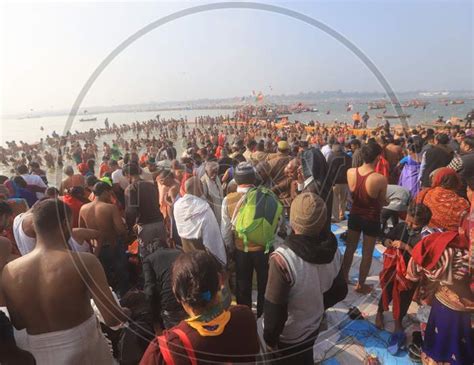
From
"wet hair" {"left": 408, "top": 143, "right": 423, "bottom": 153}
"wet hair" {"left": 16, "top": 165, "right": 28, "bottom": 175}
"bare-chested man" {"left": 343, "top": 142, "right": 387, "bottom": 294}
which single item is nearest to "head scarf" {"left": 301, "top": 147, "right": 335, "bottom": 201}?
"bare-chested man" {"left": 343, "top": 142, "right": 387, "bottom": 294}

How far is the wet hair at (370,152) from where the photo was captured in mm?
3773

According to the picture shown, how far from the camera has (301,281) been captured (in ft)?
6.63

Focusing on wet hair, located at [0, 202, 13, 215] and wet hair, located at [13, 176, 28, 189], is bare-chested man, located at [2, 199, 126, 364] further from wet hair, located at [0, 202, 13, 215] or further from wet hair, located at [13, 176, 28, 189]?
wet hair, located at [13, 176, 28, 189]

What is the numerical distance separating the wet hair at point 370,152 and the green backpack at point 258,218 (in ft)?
4.75

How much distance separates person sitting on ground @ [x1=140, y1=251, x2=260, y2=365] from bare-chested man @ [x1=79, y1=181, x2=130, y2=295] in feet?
8.72

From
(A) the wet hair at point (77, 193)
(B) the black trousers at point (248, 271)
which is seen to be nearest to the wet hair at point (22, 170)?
(A) the wet hair at point (77, 193)

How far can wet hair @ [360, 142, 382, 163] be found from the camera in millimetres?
3773

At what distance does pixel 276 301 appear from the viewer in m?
2.03

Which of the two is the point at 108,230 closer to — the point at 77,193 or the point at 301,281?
the point at 77,193

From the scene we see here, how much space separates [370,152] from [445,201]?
3.45 feet

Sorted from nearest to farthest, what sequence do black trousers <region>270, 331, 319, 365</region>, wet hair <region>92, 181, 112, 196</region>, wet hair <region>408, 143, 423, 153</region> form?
black trousers <region>270, 331, 319, 365</region> < wet hair <region>92, 181, 112, 196</region> < wet hair <region>408, 143, 423, 153</region>

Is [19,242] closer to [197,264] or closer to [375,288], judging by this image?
[197,264]

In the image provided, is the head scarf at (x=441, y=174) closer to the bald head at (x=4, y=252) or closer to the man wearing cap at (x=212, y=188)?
the man wearing cap at (x=212, y=188)

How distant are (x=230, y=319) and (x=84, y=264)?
3.87ft
